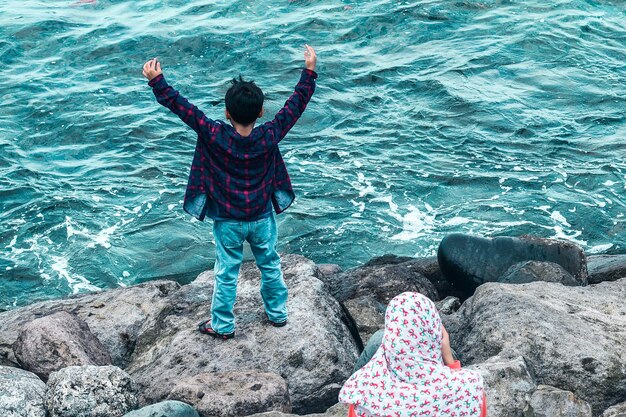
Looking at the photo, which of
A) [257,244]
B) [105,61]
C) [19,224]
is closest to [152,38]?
[105,61]

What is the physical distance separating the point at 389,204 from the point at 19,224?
4891 millimetres

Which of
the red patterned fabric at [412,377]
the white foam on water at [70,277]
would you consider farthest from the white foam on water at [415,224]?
the red patterned fabric at [412,377]

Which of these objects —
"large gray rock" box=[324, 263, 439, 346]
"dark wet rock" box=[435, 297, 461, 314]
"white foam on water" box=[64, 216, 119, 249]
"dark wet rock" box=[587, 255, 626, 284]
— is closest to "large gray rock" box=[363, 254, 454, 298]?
"large gray rock" box=[324, 263, 439, 346]

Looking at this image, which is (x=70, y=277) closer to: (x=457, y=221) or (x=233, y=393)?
(x=457, y=221)

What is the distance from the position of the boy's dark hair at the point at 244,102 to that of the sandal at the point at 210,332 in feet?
6.15

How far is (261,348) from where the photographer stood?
6.48 meters

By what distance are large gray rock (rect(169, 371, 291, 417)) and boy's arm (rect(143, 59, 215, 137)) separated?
168 cm

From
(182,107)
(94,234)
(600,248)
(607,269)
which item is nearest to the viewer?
(182,107)

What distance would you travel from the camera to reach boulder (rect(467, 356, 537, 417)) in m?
5.19

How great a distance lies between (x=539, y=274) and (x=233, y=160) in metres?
3.45

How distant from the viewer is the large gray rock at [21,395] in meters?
5.63

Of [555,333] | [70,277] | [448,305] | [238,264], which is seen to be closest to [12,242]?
[70,277]

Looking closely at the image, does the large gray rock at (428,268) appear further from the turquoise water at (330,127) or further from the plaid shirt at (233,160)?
the plaid shirt at (233,160)

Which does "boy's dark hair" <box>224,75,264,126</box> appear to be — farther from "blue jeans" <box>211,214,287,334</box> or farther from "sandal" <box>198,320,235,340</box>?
"sandal" <box>198,320,235,340</box>
